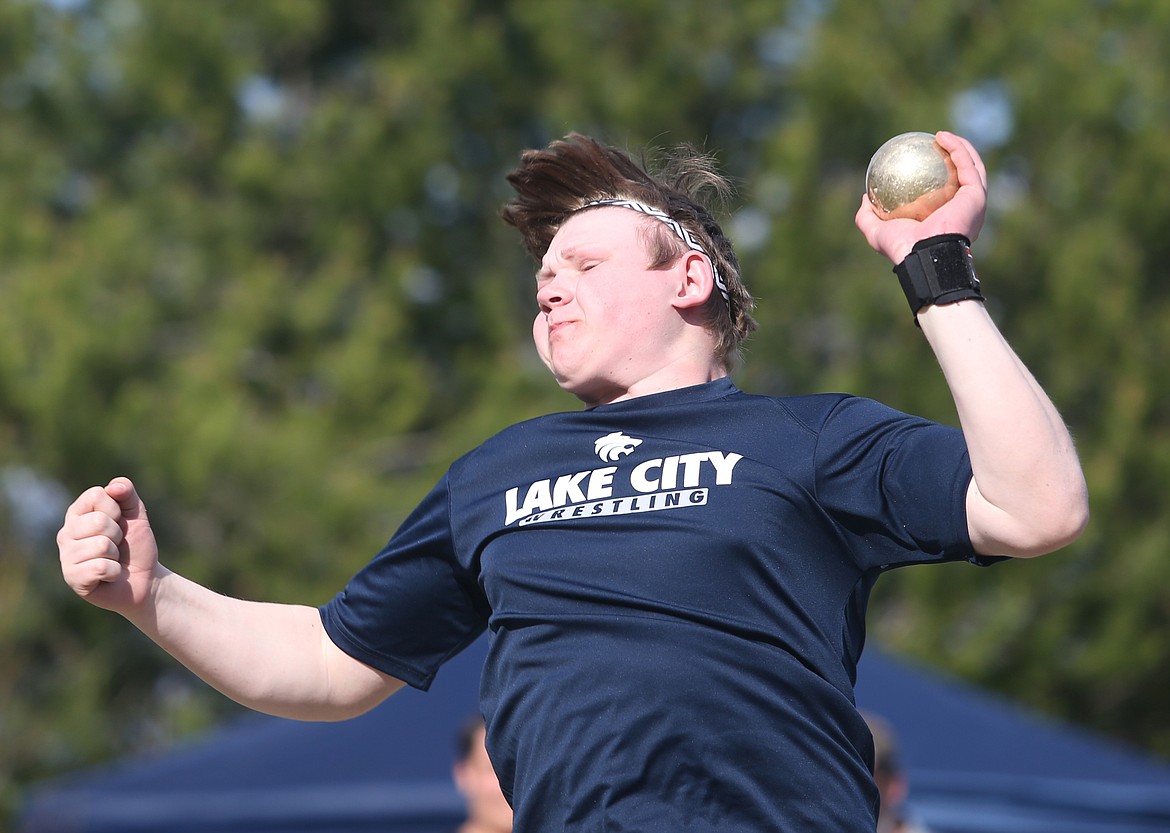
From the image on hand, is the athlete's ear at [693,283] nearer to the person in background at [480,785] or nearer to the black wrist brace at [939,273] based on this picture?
the black wrist brace at [939,273]

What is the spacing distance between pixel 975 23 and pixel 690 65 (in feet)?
8.33

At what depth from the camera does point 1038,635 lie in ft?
37.6

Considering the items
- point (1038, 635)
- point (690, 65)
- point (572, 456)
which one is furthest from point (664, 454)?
point (690, 65)

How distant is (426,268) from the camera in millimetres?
13922

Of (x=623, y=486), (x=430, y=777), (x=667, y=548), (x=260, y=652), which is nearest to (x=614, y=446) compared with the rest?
(x=623, y=486)

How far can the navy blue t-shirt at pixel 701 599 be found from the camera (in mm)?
1947

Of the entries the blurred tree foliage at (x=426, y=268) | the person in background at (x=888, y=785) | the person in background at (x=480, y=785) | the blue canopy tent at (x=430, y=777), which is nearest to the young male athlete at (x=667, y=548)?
the person in background at (x=480, y=785)

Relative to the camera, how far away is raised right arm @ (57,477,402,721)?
227cm

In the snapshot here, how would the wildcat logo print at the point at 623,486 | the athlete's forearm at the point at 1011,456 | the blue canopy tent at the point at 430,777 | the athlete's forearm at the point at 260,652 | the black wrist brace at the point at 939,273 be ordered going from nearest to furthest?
the athlete's forearm at the point at 1011,456 < the black wrist brace at the point at 939,273 < the wildcat logo print at the point at 623,486 < the athlete's forearm at the point at 260,652 < the blue canopy tent at the point at 430,777

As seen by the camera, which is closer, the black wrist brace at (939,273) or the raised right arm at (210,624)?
the black wrist brace at (939,273)

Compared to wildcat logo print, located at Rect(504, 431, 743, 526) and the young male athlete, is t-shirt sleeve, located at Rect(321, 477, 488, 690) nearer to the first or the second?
the young male athlete

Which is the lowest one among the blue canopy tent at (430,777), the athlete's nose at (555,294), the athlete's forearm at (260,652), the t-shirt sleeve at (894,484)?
the blue canopy tent at (430,777)

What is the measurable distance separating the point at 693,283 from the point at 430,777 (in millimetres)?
4817

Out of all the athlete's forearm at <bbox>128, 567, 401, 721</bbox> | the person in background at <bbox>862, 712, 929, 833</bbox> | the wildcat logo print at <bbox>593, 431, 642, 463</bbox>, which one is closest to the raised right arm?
the athlete's forearm at <bbox>128, 567, 401, 721</bbox>
